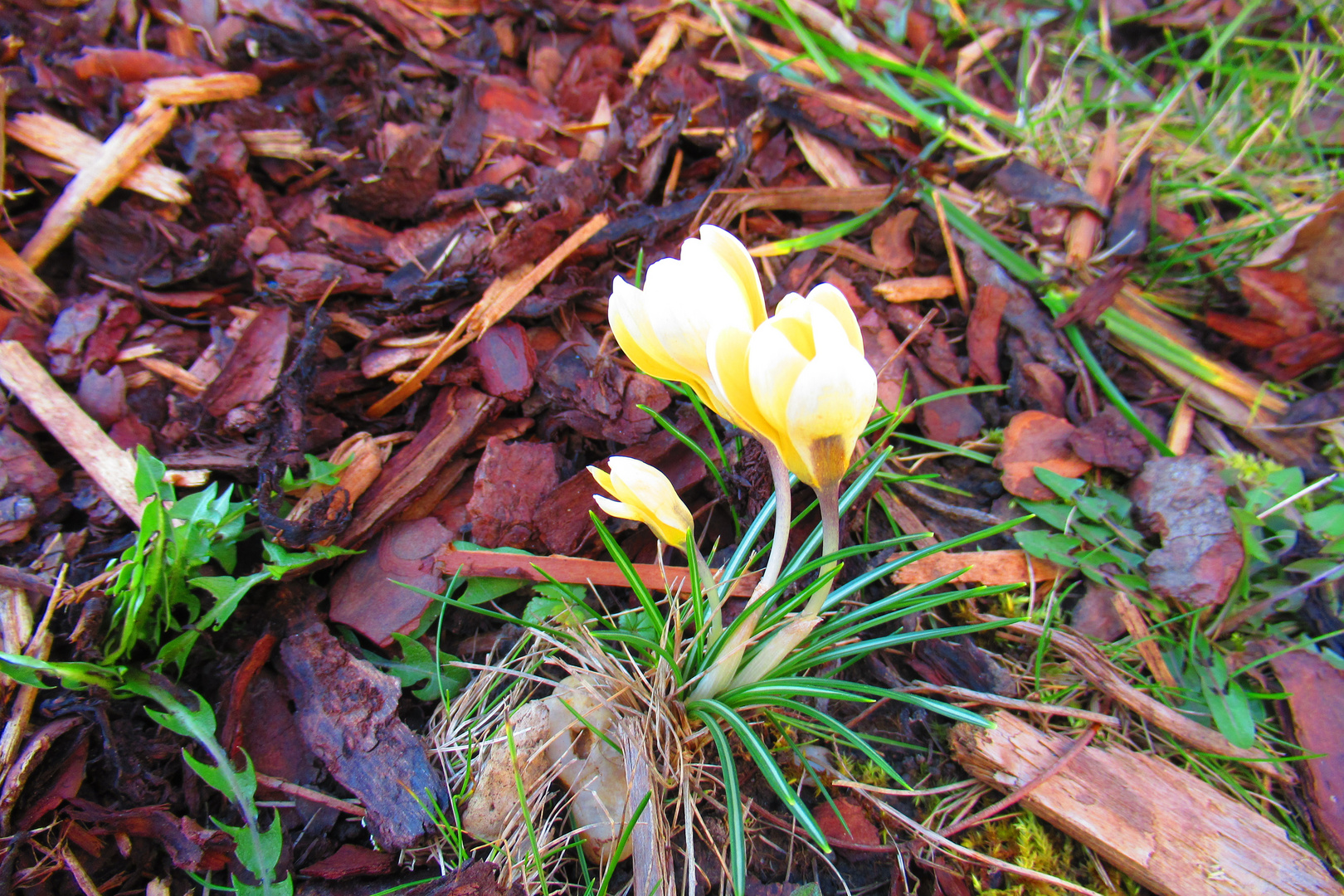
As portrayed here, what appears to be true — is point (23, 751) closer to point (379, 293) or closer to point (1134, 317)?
point (379, 293)

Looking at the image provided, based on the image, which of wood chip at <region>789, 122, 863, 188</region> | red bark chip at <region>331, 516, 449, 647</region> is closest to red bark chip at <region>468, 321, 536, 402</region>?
red bark chip at <region>331, 516, 449, 647</region>

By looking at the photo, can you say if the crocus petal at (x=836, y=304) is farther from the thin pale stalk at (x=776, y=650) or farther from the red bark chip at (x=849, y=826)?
the red bark chip at (x=849, y=826)

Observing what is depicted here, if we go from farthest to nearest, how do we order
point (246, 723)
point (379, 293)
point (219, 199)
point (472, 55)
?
point (472, 55) < point (219, 199) < point (379, 293) < point (246, 723)

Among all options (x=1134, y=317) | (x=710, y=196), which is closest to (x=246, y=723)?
(x=710, y=196)

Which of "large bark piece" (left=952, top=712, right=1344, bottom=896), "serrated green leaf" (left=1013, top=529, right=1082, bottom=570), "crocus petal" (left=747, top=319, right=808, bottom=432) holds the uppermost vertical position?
"crocus petal" (left=747, top=319, right=808, bottom=432)

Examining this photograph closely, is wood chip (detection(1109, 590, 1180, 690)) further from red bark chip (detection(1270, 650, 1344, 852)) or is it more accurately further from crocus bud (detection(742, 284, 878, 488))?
crocus bud (detection(742, 284, 878, 488))

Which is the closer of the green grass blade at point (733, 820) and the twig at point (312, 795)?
the green grass blade at point (733, 820)

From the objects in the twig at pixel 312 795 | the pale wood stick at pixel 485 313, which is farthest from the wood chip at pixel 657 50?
the twig at pixel 312 795
